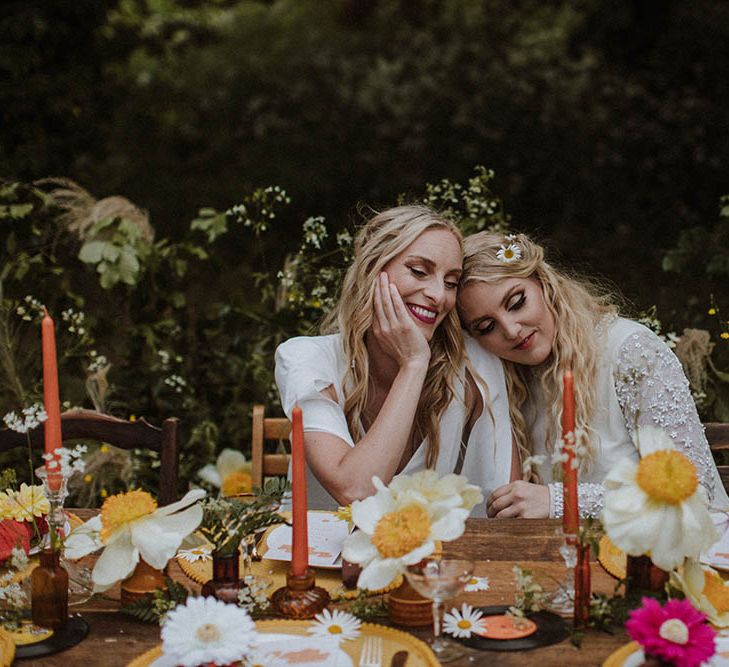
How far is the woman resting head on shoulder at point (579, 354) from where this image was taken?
2342mm

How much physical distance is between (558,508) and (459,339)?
57cm

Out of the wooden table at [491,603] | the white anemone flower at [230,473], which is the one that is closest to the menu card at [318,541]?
the wooden table at [491,603]

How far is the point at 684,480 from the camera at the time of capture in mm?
1188

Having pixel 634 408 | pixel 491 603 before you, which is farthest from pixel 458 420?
pixel 491 603

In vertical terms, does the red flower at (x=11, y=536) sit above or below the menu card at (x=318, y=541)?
above

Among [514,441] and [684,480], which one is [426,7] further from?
[684,480]

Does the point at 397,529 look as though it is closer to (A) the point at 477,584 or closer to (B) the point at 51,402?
(A) the point at 477,584

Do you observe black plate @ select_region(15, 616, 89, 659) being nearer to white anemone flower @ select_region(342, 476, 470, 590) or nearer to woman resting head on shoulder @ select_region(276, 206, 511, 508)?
white anemone flower @ select_region(342, 476, 470, 590)

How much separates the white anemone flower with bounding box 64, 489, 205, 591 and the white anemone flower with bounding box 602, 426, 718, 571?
0.64 metres

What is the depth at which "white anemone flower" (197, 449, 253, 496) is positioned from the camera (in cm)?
320

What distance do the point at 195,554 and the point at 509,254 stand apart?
122 cm

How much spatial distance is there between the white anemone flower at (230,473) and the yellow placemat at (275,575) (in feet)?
5.02

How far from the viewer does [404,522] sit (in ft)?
4.20

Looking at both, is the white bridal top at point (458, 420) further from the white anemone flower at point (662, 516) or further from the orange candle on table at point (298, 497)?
the white anemone flower at point (662, 516)
